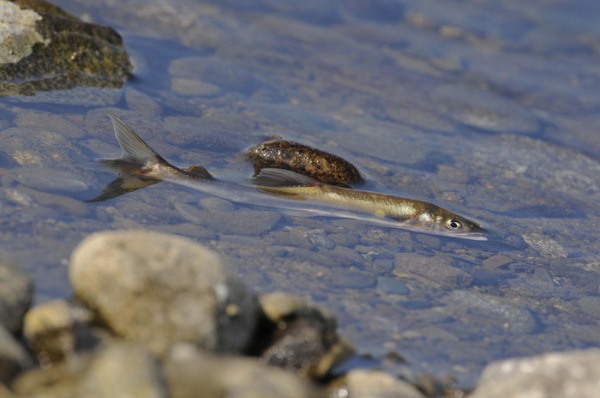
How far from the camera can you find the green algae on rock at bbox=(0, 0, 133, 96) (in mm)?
7980

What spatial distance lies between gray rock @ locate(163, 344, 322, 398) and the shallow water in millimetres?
1341

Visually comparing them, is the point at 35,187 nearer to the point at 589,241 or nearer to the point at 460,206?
the point at 460,206

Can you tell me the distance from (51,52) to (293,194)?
124 inches

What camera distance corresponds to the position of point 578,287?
21.3ft

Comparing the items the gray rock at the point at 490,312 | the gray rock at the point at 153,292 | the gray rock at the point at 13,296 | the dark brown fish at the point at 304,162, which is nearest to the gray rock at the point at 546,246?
the gray rock at the point at 490,312

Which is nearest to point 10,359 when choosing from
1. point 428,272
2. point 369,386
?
point 369,386

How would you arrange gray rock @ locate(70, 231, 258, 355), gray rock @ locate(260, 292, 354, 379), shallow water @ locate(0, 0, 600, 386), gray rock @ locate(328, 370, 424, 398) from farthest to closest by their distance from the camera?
shallow water @ locate(0, 0, 600, 386) < gray rock @ locate(260, 292, 354, 379) < gray rock @ locate(328, 370, 424, 398) < gray rock @ locate(70, 231, 258, 355)

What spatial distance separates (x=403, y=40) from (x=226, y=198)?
21.0ft

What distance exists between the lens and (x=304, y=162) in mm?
7332

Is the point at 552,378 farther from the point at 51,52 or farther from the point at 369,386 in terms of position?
the point at 51,52

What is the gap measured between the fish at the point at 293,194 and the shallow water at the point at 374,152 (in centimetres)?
10

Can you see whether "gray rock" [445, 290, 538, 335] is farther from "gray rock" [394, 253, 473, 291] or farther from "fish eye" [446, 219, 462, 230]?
"fish eye" [446, 219, 462, 230]

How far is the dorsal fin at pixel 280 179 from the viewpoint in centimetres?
705

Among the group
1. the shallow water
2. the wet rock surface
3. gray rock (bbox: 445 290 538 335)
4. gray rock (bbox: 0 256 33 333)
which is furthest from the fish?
the wet rock surface
